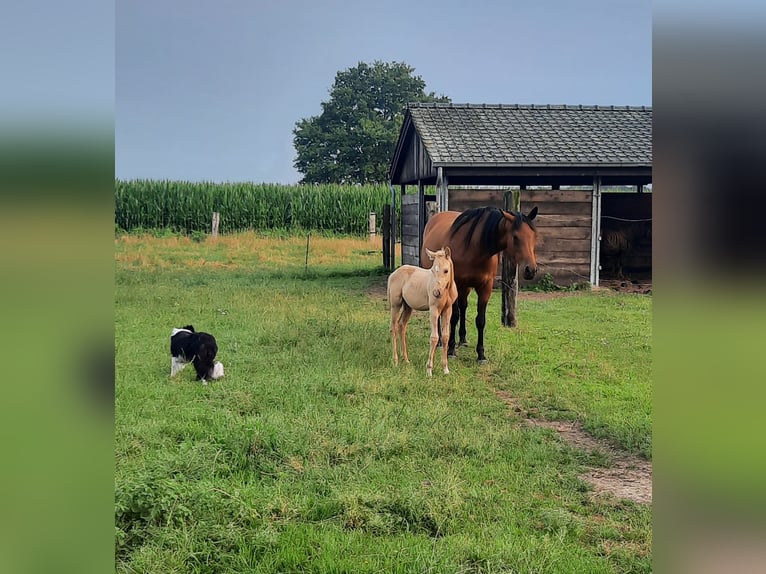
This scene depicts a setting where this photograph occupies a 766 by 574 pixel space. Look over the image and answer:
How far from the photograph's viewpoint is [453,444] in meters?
3.94

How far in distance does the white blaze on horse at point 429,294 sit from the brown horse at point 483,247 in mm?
560

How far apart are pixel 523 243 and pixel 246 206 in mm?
20611

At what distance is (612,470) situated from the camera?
3.72 meters

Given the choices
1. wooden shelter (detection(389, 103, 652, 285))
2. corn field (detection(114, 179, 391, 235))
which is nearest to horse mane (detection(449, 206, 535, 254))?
wooden shelter (detection(389, 103, 652, 285))

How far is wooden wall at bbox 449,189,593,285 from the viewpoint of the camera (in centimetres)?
1211

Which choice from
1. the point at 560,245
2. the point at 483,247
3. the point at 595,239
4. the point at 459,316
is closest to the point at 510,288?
the point at 459,316

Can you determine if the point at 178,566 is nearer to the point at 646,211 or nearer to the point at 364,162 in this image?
the point at 646,211

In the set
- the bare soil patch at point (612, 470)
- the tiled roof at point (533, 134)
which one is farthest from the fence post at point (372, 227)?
the bare soil patch at point (612, 470)

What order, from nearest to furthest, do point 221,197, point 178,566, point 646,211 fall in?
point 178,566 < point 646,211 < point 221,197

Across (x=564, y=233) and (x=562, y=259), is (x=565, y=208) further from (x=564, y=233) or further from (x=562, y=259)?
(x=562, y=259)

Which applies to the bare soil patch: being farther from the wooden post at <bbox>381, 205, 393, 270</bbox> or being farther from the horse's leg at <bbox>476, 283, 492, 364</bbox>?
the wooden post at <bbox>381, 205, 393, 270</bbox>
